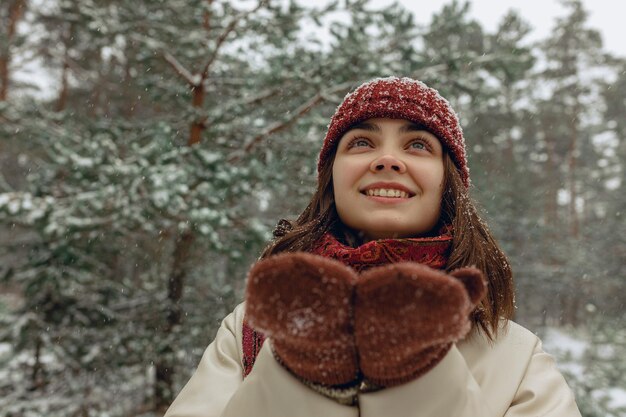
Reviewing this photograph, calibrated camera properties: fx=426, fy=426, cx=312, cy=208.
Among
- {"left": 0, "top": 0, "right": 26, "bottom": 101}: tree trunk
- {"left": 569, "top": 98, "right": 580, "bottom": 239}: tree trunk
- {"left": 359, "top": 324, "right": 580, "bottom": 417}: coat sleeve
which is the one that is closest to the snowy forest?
{"left": 0, "top": 0, "right": 26, "bottom": 101}: tree trunk

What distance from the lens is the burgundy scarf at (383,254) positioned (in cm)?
138

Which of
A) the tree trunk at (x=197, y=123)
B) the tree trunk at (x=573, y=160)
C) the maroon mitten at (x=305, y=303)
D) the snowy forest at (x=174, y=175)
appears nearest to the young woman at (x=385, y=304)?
the maroon mitten at (x=305, y=303)

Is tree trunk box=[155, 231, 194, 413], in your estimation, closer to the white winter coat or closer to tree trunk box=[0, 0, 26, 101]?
the white winter coat

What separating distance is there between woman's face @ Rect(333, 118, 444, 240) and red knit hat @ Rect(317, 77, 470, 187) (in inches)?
1.3

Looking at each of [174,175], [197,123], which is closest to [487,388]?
[174,175]

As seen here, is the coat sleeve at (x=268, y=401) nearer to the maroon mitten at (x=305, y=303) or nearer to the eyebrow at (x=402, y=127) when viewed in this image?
the maroon mitten at (x=305, y=303)

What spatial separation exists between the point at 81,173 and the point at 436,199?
11.8ft

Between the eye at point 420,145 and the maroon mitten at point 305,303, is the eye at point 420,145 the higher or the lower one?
the higher one

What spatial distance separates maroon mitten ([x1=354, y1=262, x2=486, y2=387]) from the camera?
2.70 ft

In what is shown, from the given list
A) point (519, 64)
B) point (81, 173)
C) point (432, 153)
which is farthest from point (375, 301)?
point (519, 64)

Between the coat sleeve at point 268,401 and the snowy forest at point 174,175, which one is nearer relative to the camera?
the coat sleeve at point 268,401

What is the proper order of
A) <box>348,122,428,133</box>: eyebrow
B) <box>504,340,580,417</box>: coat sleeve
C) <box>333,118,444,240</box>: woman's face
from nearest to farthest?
<box>504,340,580,417</box>: coat sleeve, <box>333,118,444,240</box>: woman's face, <box>348,122,428,133</box>: eyebrow

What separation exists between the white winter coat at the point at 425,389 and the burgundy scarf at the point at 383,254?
0.11m

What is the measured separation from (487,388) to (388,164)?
0.78 meters
